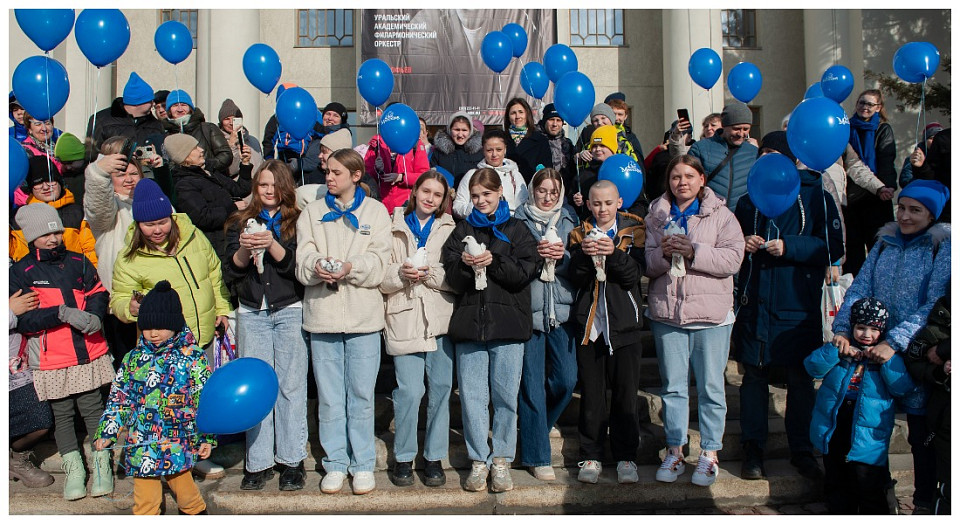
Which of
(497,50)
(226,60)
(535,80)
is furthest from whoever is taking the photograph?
(226,60)

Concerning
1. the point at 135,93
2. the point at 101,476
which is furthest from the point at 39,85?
the point at 101,476

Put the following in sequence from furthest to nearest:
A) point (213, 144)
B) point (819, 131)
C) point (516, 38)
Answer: point (516, 38)
point (213, 144)
point (819, 131)

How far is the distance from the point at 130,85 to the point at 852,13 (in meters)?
13.6

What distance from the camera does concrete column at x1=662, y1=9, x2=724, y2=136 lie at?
15.4 meters

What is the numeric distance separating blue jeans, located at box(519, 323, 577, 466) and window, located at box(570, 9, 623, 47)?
13.1m

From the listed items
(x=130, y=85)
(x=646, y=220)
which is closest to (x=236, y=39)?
(x=130, y=85)

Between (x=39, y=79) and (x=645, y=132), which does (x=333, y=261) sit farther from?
(x=645, y=132)

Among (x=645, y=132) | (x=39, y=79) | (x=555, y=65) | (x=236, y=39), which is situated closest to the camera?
(x=39, y=79)

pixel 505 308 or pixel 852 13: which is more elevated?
pixel 852 13

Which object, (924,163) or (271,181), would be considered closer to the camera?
(271,181)

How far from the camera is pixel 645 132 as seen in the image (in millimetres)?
17359

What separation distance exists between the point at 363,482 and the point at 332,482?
0.65 ft

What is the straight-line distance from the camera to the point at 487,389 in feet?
16.0

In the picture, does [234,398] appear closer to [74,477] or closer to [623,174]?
[74,477]
